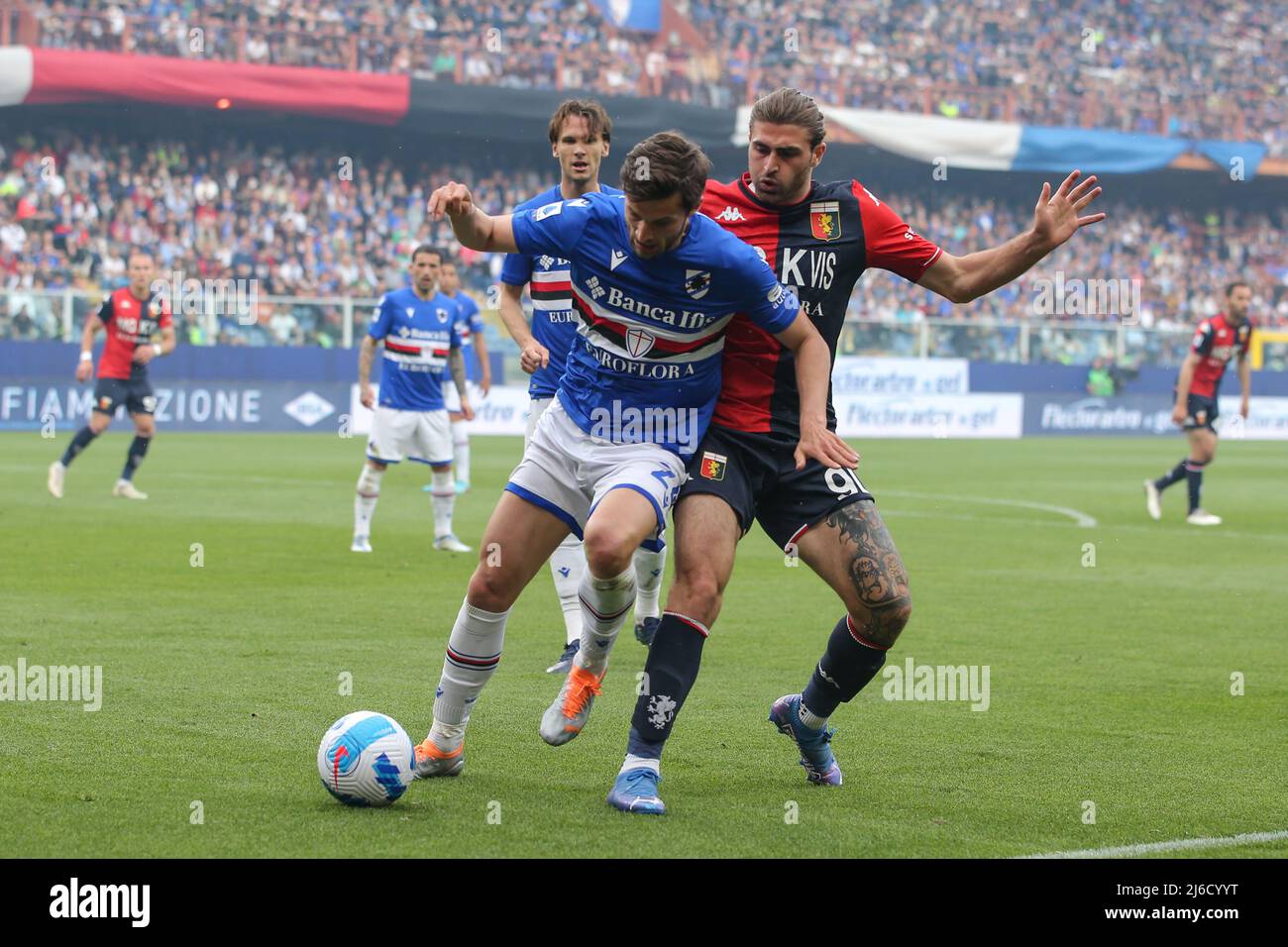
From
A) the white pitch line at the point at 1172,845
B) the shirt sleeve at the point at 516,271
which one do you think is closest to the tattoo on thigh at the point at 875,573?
the white pitch line at the point at 1172,845

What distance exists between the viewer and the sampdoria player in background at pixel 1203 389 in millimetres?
15969

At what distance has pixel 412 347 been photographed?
1264cm

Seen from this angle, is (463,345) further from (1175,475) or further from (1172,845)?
(1172,845)

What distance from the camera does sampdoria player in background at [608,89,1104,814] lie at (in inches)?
199

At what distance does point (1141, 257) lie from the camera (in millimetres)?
42906

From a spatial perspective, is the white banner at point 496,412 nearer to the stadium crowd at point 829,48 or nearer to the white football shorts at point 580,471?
the stadium crowd at point 829,48

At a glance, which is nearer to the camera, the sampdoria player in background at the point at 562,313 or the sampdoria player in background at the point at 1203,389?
the sampdoria player in background at the point at 562,313

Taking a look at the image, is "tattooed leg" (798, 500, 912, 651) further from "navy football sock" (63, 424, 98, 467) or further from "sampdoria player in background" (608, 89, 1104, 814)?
"navy football sock" (63, 424, 98, 467)

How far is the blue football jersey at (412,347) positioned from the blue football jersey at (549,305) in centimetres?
496

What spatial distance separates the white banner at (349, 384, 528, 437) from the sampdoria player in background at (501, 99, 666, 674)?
2132cm

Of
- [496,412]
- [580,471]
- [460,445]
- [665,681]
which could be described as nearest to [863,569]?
[665,681]

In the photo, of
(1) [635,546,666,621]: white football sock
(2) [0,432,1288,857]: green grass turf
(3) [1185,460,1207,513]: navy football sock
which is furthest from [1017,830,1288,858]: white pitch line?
(3) [1185,460,1207,513]: navy football sock

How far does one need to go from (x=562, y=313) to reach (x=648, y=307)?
2481 millimetres
